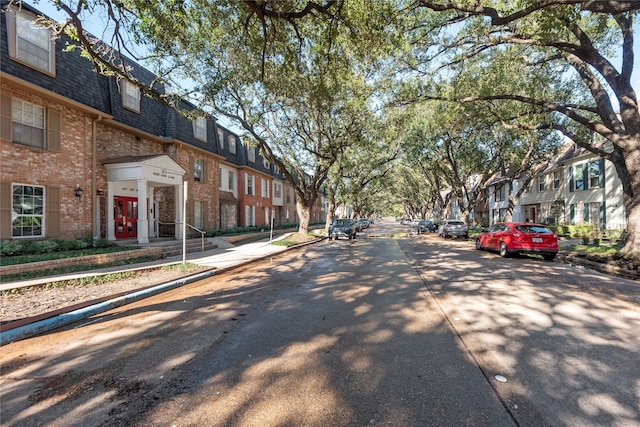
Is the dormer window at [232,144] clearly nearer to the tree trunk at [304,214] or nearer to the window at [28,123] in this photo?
the tree trunk at [304,214]

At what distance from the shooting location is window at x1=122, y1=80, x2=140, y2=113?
47.9 feet

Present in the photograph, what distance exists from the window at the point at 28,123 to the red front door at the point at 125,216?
4230 millimetres

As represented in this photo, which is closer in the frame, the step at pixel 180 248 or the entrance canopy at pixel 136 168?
the step at pixel 180 248

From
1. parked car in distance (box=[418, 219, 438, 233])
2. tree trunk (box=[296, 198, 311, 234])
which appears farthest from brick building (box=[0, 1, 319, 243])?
parked car in distance (box=[418, 219, 438, 233])

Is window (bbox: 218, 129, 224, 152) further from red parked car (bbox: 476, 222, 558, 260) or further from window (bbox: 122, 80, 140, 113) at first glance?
red parked car (bbox: 476, 222, 558, 260)

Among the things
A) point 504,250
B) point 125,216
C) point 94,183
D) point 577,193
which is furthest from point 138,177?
point 577,193

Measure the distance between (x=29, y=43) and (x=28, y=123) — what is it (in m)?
2.72

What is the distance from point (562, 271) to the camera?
969 cm

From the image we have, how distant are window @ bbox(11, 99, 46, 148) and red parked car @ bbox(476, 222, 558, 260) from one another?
18625mm

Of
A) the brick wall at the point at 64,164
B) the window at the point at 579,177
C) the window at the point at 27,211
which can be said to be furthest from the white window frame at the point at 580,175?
the window at the point at 27,211

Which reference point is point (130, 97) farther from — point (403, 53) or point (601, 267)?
point (601, 267)

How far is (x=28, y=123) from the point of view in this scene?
10.4m

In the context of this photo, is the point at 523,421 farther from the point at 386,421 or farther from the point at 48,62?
the point at 48,62

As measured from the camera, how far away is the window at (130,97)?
1459 centimetres
